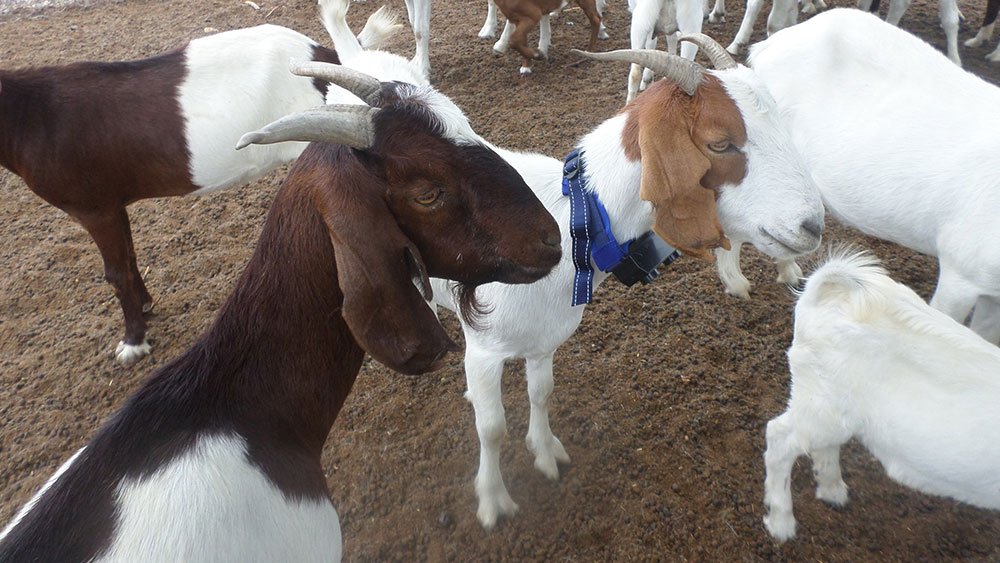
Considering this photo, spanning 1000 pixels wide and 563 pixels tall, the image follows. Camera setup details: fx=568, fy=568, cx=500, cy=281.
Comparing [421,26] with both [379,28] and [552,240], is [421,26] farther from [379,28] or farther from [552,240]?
[552,240]

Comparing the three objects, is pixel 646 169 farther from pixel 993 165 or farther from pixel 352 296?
pixel 993 165

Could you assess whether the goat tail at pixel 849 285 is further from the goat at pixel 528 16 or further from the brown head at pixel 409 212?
the goat at pixel 528 16

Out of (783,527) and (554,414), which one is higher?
(783,527)

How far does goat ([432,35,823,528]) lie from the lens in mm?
1866

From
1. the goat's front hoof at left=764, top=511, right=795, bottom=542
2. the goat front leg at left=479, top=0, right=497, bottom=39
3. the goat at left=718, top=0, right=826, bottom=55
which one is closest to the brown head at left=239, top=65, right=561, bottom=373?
the goat's front hoof at left=764, top=511, right=795, bottom=542

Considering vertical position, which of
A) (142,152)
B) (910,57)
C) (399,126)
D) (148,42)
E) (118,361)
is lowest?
(118,361)

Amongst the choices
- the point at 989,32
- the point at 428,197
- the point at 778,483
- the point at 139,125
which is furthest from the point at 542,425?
the point at 989,32

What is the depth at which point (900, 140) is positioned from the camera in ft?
9.82

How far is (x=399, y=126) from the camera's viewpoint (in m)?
1.47

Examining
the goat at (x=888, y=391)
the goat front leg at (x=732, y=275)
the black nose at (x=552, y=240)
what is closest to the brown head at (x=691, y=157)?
the black nose at (x=552, y=240)

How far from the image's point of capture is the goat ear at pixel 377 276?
1396 millimetres

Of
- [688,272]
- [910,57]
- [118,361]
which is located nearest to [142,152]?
[118,361]

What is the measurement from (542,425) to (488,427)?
0.39m

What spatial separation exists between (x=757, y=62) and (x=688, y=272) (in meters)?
1.46
